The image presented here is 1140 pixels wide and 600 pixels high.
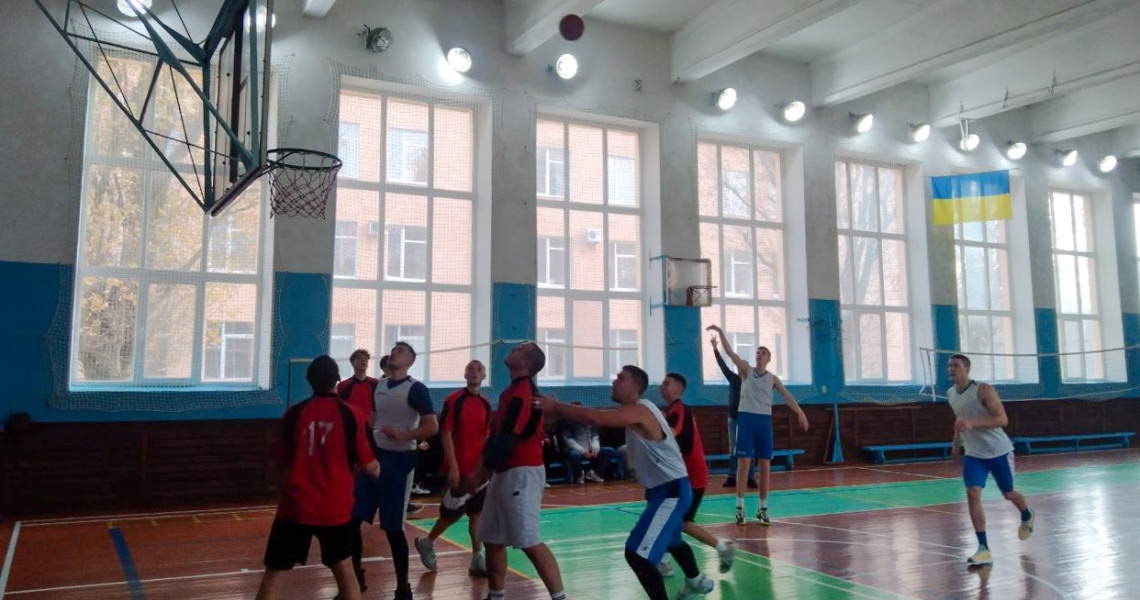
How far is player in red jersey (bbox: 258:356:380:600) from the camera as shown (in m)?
4.34

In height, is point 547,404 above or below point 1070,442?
above

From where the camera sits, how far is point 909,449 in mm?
16391

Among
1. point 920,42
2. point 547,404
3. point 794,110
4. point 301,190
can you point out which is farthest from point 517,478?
point 794,110

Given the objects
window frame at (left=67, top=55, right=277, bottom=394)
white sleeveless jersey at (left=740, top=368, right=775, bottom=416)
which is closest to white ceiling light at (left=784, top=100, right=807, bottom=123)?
white sleeveless jersey at (left=740, top=368, right=775, bottom=416)

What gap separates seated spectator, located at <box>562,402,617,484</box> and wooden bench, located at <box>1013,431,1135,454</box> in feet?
32.2

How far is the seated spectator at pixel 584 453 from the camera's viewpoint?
1252 centimetres

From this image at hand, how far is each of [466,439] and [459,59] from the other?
8.69m

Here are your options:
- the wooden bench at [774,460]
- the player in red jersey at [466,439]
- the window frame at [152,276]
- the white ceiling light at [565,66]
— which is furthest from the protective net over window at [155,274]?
the wooden bench at [774,460]

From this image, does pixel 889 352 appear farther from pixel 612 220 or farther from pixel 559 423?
pixel 559 423

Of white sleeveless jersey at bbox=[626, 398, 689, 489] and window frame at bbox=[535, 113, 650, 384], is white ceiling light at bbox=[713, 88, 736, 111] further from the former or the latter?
white sleeveless jersey at bbox=[626, 398, 689, 489]

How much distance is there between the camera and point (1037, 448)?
58.9 feet

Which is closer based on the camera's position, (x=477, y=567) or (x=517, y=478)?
(x=517, y=478)

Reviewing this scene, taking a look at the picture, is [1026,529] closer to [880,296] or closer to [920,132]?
[880,296]

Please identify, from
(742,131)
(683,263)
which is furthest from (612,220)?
(742,131)
